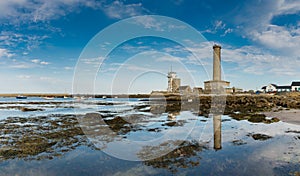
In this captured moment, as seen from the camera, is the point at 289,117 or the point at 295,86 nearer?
the point at 289,117

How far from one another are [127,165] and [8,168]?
4758mm

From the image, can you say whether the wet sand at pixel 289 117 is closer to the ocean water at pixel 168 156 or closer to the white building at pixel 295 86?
the ocean water at pixel 168 156

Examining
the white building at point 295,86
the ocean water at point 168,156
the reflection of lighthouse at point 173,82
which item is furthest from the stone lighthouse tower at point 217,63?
the ocean water at point 168,156

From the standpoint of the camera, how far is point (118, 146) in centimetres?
1181

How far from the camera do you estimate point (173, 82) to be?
94062mm

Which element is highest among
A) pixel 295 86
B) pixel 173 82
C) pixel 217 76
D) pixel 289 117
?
pixel 217 76

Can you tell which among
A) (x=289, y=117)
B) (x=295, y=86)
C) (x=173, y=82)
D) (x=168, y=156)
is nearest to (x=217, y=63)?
(x=173, y=82)

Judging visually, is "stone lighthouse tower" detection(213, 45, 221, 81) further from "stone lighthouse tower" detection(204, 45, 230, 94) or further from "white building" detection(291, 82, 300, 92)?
"white building" detection(291, 82, 300, 92)

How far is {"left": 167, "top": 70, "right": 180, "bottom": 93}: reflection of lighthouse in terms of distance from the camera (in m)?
92.6

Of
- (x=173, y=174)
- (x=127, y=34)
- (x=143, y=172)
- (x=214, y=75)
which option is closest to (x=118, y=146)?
(x=143, y=172)

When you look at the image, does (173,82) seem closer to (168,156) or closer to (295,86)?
(295,86)

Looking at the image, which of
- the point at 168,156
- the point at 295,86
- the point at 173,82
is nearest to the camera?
the point at 168,156

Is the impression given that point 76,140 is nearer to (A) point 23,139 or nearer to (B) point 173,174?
(A) point 23,139

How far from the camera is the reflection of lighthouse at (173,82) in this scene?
3647 inches
